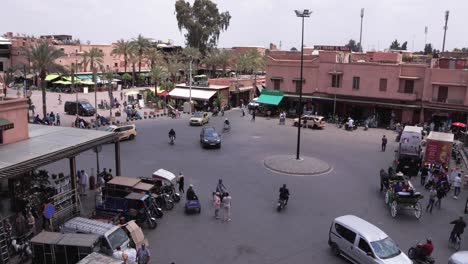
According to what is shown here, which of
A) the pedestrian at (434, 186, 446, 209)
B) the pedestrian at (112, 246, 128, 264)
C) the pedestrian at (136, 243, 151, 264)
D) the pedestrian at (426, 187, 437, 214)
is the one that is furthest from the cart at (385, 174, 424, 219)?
the pedestrian at (112, 246, 128, 264)

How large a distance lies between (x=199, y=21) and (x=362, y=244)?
75784mm

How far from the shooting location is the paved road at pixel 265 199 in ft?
51.4

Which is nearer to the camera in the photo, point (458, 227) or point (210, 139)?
point (458, 227)

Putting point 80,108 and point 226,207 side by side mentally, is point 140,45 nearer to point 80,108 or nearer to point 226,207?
point 80,108

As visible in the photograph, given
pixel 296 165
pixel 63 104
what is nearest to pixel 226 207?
pixel 296 165

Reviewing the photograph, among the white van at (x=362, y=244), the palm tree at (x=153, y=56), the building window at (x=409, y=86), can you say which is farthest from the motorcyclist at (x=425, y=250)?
the palm tree at (x=153, y=56)

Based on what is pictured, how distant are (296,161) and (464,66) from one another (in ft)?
81.4

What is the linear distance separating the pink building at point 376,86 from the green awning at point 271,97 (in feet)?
3.31

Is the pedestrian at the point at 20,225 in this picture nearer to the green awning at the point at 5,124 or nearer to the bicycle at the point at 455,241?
the green awning at the point at 5,124

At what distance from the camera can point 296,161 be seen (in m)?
28.2

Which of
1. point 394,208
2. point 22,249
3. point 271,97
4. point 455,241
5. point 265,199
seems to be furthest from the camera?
point 271,97

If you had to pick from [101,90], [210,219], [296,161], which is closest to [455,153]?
[296,161]

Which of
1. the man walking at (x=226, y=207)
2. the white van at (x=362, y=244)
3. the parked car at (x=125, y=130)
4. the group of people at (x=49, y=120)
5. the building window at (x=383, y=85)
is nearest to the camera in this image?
the white van at (x=362, y=244)

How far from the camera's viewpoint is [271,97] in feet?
168
